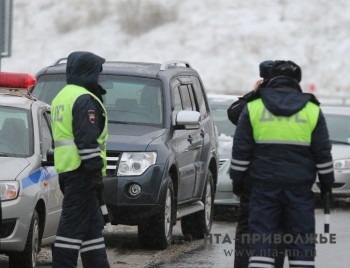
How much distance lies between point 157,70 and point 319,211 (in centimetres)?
533

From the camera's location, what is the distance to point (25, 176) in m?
10.7

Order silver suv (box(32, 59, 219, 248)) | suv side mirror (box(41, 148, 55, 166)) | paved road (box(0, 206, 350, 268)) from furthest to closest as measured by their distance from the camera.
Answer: silver suv (box(32, 59, 219, 248)), paved road (box(0, 206, 350, 268)), suv side mirror (box(41, 148, 55, 166))

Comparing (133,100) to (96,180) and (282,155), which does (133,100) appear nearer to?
(96,180)

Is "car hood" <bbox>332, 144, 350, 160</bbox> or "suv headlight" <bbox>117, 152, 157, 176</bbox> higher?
"car hood" <bbox>332, 144, 350, 160</bbox>

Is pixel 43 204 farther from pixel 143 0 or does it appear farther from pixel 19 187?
pixel 143 0

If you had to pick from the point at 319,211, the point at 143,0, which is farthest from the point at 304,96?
the point at 143,0

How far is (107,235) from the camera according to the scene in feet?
48.5

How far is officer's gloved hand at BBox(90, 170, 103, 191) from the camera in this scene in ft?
30.8

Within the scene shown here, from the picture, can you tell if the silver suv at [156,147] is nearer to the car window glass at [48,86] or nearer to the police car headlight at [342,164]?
the car window glass at [48,86]

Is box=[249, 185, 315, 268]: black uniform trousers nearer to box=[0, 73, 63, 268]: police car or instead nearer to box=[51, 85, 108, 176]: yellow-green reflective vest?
box=[51, 85, 108, 176]: yellow-green reflective vest

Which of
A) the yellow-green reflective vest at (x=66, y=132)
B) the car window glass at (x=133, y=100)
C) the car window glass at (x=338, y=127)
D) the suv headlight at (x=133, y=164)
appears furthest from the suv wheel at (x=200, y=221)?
the car window glass at (x=338, y=127)

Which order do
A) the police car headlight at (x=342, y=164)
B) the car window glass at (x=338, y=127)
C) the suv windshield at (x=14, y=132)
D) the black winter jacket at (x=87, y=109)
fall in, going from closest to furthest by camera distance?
1. the black winter jacket at (x=87, y=109)
2. the suv windshield at (x=14, y=132)
3. the police car headlight at (x=342, y=164)
4. the car window glass at (x=338, y=127)

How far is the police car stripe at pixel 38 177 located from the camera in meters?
10.6

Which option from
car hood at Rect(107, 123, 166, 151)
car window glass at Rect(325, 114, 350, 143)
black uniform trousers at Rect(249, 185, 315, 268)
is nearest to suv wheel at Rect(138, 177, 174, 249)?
car hood at Rect(107, 123, 166, 151)
